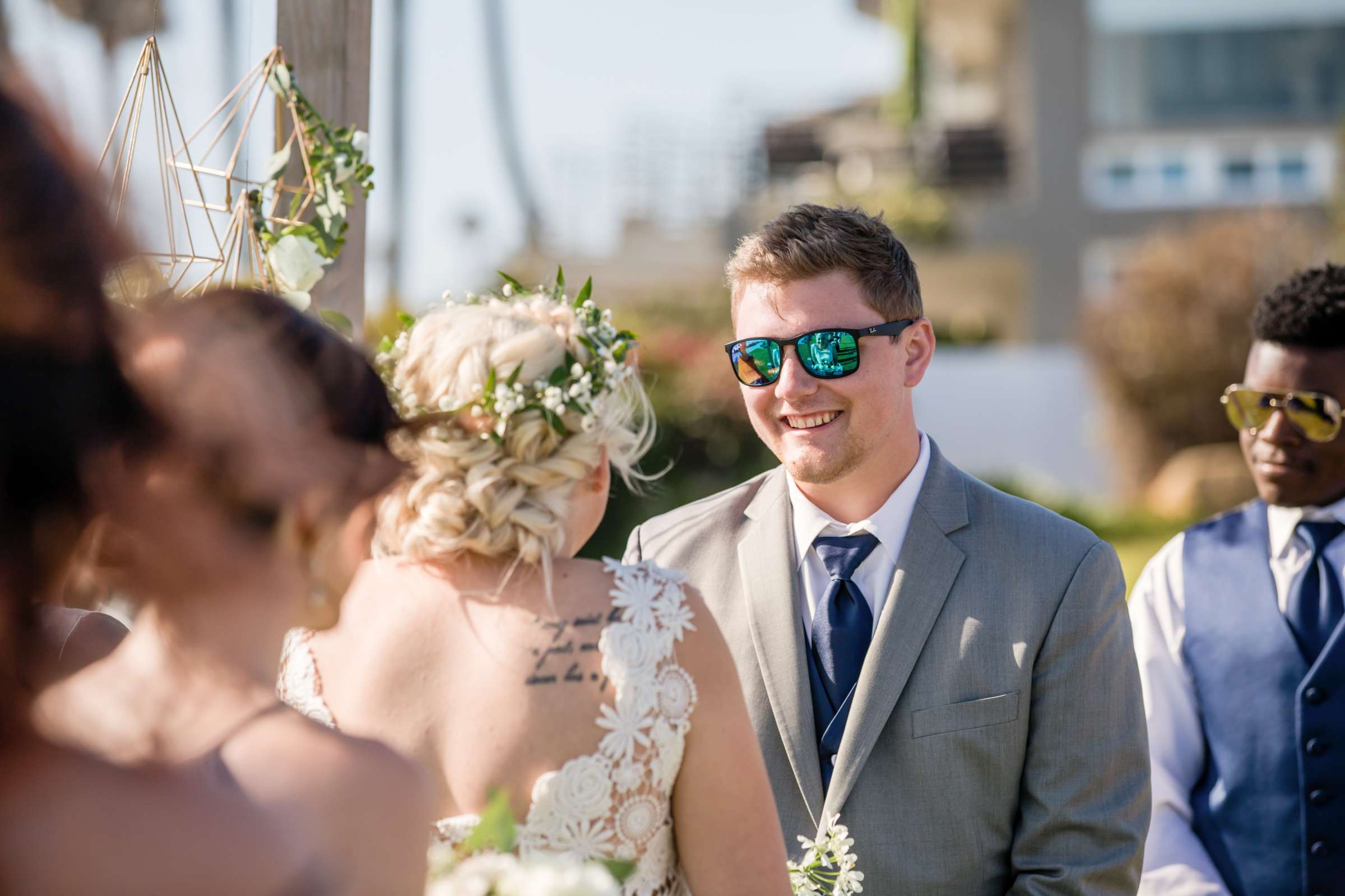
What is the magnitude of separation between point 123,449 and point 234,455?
0.41 feet

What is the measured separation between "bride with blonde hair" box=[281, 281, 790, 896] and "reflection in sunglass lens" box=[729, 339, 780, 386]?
0.83 metres

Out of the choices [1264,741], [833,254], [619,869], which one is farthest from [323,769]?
[1264,741]

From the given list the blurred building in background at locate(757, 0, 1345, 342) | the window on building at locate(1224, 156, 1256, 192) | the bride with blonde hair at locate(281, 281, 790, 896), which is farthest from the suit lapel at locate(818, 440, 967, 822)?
the window on building at locate(1224, 156, 1256, 192)

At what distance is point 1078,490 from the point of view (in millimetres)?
16594

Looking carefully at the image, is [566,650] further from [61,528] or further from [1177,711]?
[1177,711]

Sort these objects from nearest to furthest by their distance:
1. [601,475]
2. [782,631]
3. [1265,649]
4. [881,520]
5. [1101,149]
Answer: [601,475] → [782,631] → [881,520] → [1265,649] → [1101,149]

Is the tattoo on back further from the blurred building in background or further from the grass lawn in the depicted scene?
the blurred building in background

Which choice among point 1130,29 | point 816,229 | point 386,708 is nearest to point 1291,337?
point 816,229

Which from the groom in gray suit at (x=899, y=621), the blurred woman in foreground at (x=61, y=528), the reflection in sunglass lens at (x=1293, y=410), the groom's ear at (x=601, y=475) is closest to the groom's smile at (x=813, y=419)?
the groom in gray suit at (x=899, y=621)

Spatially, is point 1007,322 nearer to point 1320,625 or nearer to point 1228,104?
point 1228,104

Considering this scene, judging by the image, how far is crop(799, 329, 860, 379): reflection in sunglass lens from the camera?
280cm

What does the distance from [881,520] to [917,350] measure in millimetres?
450

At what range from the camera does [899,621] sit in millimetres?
2668

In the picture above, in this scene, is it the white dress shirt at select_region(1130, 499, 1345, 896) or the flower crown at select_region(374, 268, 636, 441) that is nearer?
the flower crown at select_region(374, 268, 636, 441)
